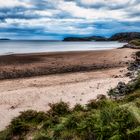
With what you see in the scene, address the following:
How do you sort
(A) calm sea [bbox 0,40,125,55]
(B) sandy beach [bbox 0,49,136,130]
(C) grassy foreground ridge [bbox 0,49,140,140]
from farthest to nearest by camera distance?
(A) calm sea [bbox 0,40,125,55], (B) sandy beach [bbox 0,49,136,130], (C) grassy foreground ridge [bbox 0,49,140,140]

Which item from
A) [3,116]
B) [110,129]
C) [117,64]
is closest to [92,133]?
[110,129]

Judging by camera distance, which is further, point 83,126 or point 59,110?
point 59,110

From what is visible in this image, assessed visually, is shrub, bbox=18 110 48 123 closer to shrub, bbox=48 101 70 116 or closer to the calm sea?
shrub, bbox=48 101 70 116

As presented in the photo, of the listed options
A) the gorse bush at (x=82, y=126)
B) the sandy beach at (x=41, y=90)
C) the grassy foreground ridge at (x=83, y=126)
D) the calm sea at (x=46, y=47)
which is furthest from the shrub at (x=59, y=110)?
the calm sea at (x=46, y=47)

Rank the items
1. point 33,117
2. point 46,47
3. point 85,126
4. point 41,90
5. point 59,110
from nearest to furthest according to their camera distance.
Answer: point 85,126 < point 33,117 < point 59,110 < point 41,90 < point 46,47

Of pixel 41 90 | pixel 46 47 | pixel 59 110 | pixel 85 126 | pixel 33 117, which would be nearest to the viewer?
pixel 85 126

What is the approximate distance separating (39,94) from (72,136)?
8.39 metres

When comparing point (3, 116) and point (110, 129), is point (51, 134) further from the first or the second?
point (3, 116)

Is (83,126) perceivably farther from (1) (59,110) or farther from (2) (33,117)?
(1) (59,110)

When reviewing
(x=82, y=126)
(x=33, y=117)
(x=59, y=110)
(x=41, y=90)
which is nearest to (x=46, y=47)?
(x=41, y=90)

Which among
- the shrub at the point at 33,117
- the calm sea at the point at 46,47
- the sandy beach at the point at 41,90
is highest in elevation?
the shrub at the point at 33,117

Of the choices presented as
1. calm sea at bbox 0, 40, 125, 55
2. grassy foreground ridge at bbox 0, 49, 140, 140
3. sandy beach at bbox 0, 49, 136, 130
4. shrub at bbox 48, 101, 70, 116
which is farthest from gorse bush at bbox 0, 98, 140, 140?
calm sea at bbox 0, 40, 125, 55

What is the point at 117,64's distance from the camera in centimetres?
3097

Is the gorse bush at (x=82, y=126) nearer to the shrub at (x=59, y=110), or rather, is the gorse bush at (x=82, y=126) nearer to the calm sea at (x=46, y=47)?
the shrub at (x=59, y=110)
